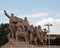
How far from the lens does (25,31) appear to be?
99.7 ft

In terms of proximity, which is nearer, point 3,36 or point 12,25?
point 12,25

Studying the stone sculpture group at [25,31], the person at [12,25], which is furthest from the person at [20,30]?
the person at [12,25]

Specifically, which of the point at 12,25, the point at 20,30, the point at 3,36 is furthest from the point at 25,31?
the point at 3,36

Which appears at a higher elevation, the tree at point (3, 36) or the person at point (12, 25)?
the person at point (12, 25)

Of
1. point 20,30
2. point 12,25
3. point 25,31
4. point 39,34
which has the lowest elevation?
point 39,34

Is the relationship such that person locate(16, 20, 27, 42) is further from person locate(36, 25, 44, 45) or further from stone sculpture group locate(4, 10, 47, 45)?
person locate(36, 25, 44, 45)

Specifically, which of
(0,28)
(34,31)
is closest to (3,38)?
(0,28)

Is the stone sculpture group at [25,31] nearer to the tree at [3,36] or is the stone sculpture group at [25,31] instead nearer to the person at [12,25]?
the person at [12,25]

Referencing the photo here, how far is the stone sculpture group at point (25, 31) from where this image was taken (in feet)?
97.5

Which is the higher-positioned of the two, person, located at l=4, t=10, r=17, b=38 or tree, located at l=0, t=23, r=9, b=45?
person, located at l=4, t=10, r=17, b=38

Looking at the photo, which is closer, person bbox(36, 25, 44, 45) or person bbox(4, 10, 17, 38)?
person bbox(4, 10, 17, 38)

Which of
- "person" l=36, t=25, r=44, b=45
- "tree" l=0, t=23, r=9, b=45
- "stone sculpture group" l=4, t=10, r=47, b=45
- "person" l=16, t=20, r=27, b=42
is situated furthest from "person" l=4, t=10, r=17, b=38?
"tree" l=0, t=23, r=9, b=45

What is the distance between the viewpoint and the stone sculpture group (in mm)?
29719

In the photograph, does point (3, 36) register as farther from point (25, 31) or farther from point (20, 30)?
point (20, 30)
